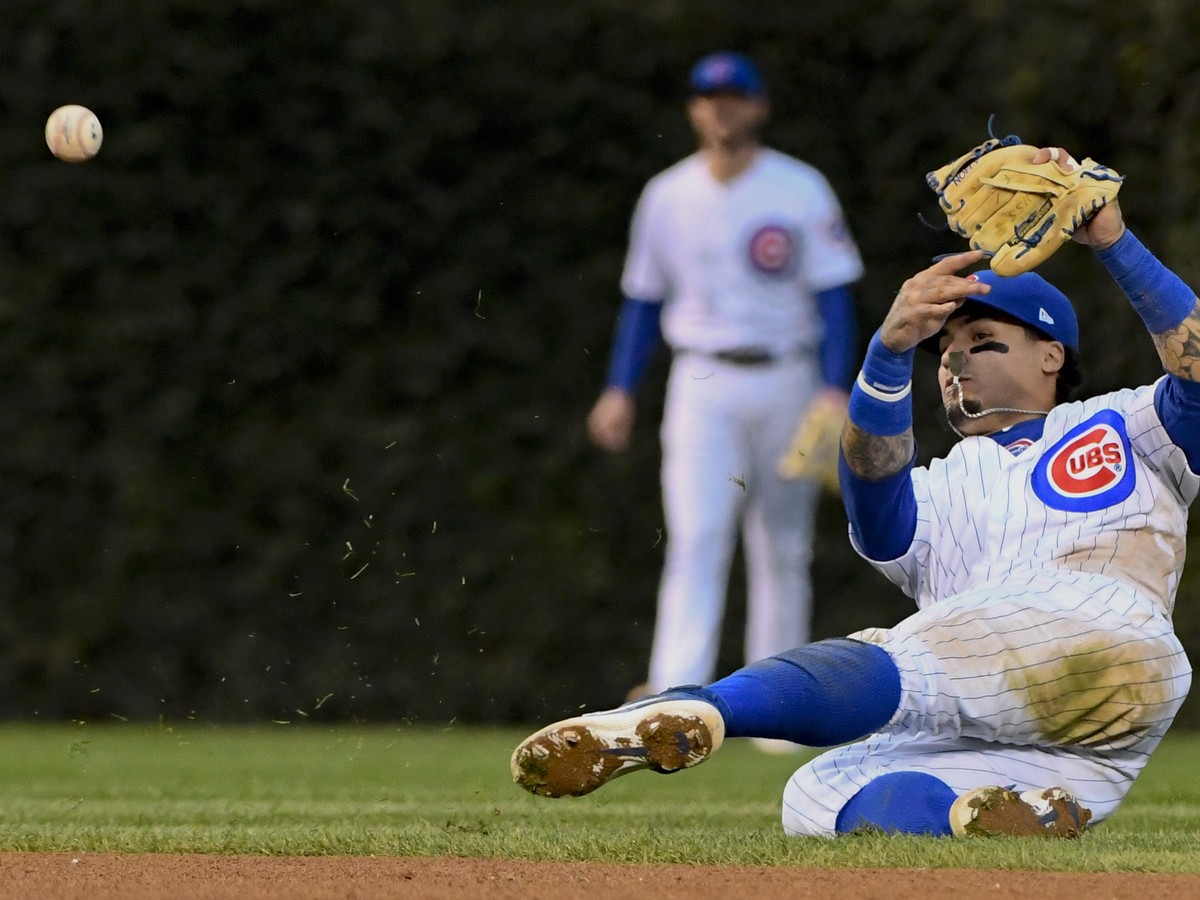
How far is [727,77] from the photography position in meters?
7.32

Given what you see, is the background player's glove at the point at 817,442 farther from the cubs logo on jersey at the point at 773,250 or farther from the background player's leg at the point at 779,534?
the cubs logo on jersey at the point at 773,250

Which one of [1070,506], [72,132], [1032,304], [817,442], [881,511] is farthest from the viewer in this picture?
[817,442]

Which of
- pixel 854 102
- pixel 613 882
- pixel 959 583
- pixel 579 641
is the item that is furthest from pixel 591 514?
pixel 613 882

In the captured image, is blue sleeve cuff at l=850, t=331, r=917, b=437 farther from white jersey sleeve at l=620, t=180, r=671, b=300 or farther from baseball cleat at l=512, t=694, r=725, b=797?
white jersey sleeve at l=620, t=180, r=671, b=300

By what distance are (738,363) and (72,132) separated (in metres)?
2.31

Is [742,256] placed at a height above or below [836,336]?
above

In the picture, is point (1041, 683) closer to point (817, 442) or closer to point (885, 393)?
point (885, 393)

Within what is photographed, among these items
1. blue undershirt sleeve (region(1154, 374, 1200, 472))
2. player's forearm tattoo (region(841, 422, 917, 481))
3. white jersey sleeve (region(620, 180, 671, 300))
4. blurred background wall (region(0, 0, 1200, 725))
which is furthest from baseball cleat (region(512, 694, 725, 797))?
blurred background wall (region(0, 0, 1200, 725))

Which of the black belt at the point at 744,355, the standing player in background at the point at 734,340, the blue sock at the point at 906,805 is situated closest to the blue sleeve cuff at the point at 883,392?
the blue sock at the point at 906,805

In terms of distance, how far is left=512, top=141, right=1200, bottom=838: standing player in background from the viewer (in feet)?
13.0

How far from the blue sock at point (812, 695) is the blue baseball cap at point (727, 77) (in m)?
3.71

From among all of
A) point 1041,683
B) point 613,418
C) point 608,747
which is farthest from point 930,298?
point 613,418

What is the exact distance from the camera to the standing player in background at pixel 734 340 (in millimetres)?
7238

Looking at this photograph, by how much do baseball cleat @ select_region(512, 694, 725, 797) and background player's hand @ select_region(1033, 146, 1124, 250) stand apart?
3.98 ft
